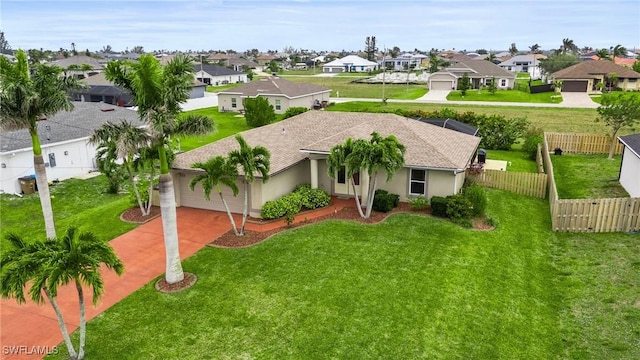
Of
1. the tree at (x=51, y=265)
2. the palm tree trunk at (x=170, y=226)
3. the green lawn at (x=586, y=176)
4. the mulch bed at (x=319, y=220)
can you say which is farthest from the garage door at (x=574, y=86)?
the tree at (x=51, y=265)

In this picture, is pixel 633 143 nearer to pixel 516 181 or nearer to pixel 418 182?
pixel 516 181

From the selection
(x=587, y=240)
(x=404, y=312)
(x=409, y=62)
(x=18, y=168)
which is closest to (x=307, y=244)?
(x=404, y=312)

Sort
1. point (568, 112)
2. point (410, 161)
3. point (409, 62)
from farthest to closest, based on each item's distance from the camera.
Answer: point (409, 62) → point (568, 112) → point (410, 161)

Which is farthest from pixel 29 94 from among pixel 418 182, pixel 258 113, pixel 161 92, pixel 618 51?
pixel 618 51

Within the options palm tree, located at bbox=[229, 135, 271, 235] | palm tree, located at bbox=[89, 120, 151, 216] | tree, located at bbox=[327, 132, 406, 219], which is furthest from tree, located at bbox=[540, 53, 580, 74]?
palm tree, located at bbox=[89, 120, 151, 216]

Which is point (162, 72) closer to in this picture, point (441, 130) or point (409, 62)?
point (441, 130)

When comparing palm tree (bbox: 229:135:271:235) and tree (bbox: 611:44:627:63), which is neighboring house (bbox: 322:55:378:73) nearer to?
tree (bbox: 611:44:627:63)

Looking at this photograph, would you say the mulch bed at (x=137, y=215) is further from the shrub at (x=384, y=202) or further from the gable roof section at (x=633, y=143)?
the gable roof section at (x=633, y=143)
